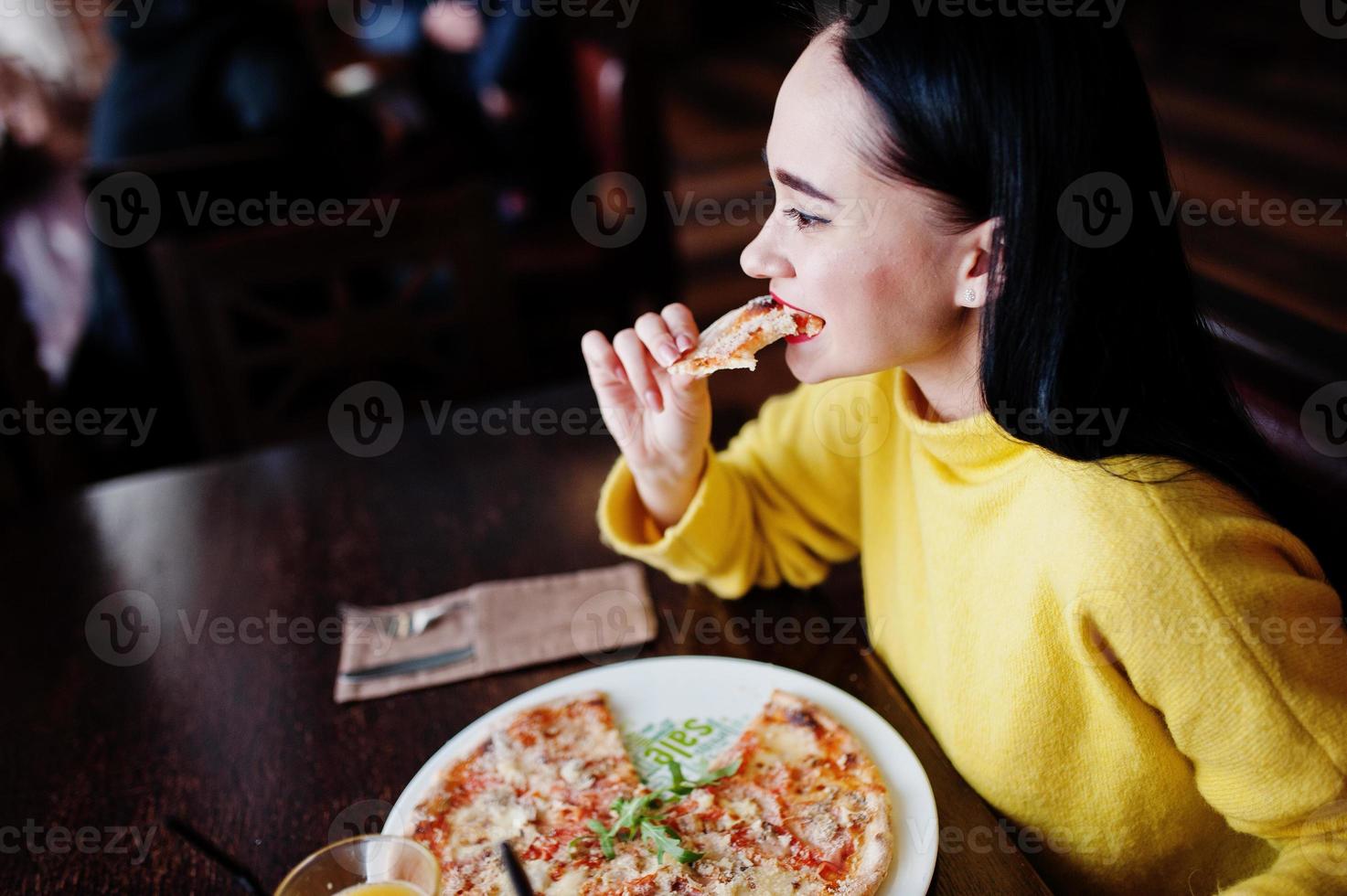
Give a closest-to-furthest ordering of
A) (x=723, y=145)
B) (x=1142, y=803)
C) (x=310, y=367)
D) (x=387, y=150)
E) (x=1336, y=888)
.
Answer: (x=1336, y=888) → (x=1142, y=803) → (x=310, y=367) → (x=387, y=150) → (x=723, y=145)

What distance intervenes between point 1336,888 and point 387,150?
10.2 feet

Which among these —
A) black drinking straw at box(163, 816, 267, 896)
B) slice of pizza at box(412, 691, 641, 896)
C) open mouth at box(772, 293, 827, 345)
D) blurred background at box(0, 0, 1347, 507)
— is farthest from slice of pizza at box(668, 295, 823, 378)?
black drinking straw at box(163, 816, 267, 896)

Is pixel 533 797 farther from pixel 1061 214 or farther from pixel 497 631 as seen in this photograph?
pixel 1061 214

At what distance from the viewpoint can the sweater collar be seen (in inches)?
41.7

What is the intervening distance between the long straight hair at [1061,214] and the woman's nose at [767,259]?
0.48 ft

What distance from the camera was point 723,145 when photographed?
5930mm

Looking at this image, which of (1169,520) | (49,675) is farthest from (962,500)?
(49,675)

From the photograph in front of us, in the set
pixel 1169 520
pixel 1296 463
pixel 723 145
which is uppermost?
pixel 1169 520

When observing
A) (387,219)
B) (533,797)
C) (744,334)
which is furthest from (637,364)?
(387,219)

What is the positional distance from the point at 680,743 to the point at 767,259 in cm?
49

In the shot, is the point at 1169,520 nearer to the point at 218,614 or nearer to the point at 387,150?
the point at 218,614

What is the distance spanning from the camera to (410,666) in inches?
48.8

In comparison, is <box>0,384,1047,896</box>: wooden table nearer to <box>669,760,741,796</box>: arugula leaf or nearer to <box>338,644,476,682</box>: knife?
<box>338,644,476,682</box>: knife

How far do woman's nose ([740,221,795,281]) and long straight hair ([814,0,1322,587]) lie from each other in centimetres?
14
